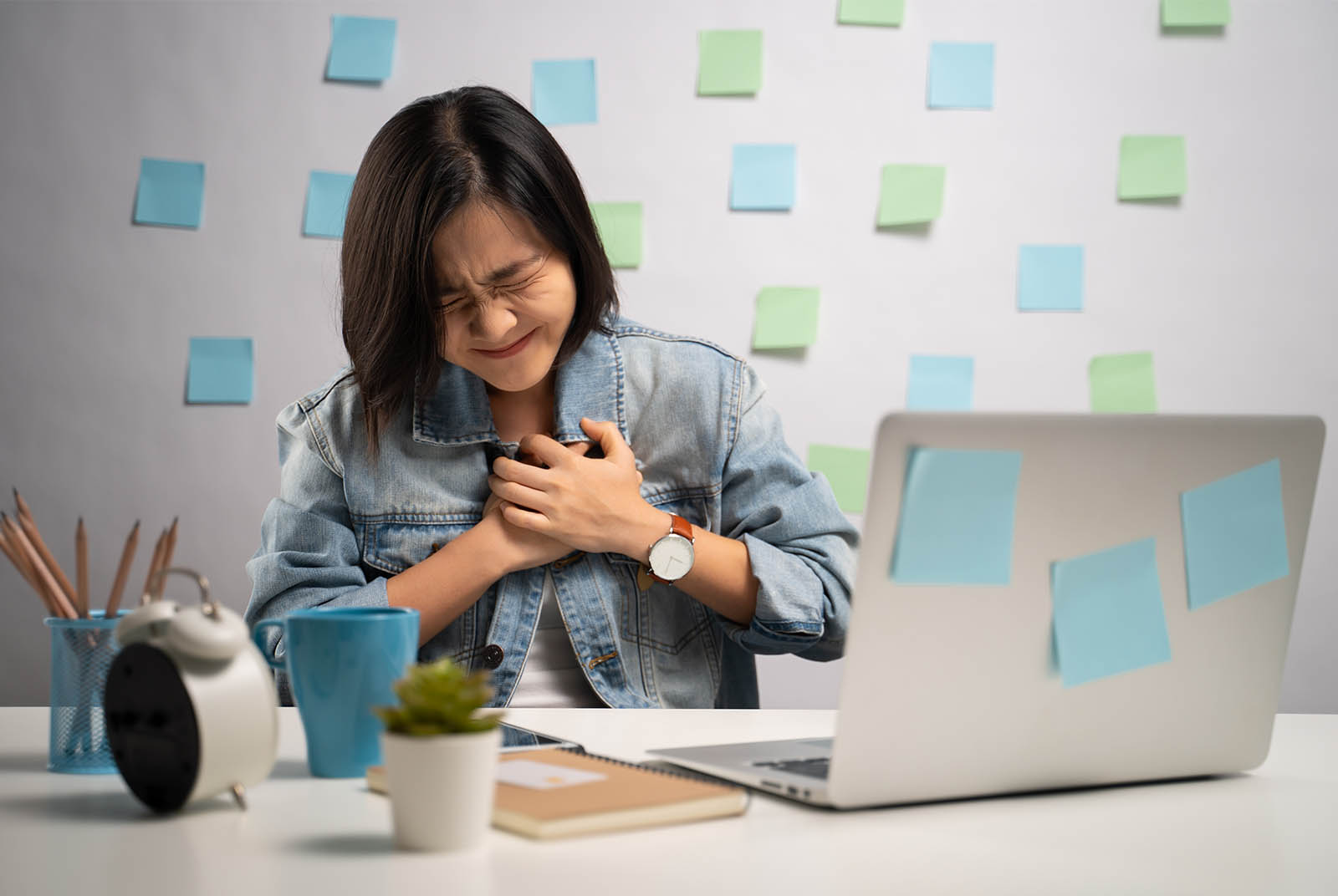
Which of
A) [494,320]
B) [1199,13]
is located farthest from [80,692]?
[1199,13]

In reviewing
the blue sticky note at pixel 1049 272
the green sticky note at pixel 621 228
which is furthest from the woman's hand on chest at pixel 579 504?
the blue sticky note at pixel 1049 272

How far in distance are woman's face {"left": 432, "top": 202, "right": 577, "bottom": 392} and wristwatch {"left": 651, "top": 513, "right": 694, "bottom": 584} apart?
202 mm

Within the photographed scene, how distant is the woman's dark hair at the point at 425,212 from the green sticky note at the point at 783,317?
0.73m

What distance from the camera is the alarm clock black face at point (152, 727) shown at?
0.51 m

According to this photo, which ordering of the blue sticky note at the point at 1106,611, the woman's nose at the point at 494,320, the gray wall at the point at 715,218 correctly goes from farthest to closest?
Answer: the gray wall at the point at 715,218 → the woman's nose at the point at 494,320 → the blue sticky note at the point at 1106,611

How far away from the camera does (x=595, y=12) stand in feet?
5.95

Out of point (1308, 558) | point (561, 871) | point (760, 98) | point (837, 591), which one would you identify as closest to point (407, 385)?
point (837, 591)

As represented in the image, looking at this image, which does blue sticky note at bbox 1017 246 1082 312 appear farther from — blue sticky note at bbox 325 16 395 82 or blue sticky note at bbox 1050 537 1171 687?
blue sticky note at bbox 1050 537 1171 687

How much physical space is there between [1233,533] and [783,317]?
1272mm

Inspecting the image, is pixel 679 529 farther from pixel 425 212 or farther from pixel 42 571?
pixel 42 571

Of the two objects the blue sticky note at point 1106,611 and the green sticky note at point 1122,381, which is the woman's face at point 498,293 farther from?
the green sticky note at point 1122,381

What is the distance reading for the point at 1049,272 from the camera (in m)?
1.86

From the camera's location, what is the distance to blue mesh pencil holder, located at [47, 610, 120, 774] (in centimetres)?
61

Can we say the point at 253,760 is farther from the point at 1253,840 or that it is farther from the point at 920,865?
the point at 1253,840
